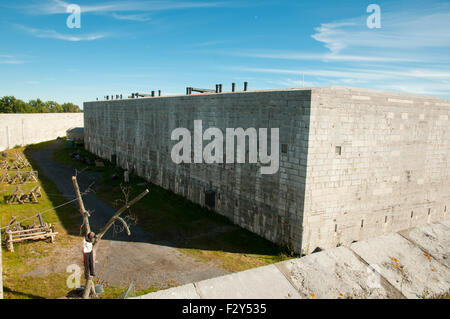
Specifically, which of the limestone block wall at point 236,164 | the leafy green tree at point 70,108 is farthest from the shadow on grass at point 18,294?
the leafy green tree at point 70,108

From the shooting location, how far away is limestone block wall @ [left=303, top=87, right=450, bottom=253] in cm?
1138

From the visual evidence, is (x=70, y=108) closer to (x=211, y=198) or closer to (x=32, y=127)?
(x=32, y=127)

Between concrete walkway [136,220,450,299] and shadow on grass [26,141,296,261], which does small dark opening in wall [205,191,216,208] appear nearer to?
shadow on grass [26,141,296,261]

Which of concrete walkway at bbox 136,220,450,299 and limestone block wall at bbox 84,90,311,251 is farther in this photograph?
limestone block wall at bbox 84,90,311,251

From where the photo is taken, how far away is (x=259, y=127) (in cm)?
1327

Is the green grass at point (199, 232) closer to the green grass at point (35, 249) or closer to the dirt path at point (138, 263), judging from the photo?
the dirt path at point (138, 263)

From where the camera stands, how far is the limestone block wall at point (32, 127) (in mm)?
40250

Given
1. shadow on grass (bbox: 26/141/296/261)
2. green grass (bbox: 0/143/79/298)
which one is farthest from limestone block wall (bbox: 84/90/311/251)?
green grass (bbox: 0/143/79/298)

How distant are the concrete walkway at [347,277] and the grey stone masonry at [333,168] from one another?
7078mm


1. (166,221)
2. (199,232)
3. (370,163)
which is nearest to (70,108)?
(166,221)
